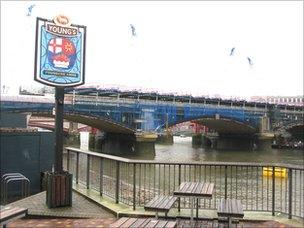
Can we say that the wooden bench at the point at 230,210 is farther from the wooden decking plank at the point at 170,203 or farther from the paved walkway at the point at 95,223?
the wooden decking plank at the point at 170,203

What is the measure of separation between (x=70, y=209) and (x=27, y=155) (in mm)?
6342

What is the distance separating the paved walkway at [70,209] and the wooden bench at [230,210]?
2630 mm

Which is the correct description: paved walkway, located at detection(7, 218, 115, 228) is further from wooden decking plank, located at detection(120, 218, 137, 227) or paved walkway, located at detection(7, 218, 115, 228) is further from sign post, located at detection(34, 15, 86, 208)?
wooden decking plank, located at detection(120, 218, 137, 227)

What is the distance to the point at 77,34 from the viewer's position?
11.0m

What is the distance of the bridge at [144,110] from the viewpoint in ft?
178

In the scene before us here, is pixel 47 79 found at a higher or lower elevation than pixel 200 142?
higher

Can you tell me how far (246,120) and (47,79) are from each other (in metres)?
66.9

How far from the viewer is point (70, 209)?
10227 millimetres

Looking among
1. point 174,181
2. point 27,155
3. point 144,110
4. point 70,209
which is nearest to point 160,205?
point 70,209

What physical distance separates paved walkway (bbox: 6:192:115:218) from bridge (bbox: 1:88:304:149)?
3718 centimetres

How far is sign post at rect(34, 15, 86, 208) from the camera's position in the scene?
34.0 ft

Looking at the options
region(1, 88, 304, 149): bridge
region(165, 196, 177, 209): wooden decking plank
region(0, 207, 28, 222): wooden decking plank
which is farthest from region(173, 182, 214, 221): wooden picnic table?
region(1, 88, 304, 149): bridge

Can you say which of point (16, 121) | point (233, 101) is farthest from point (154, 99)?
point (16, 121)

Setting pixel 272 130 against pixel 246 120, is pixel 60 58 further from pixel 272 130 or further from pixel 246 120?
pixel 272 130
